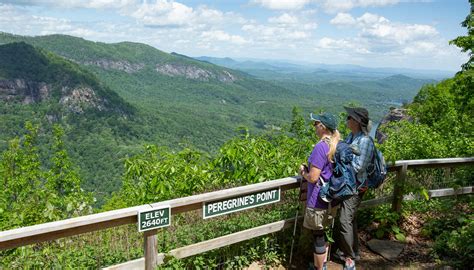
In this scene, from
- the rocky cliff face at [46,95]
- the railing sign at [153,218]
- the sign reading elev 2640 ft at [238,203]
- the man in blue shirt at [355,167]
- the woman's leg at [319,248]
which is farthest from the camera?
the rocky cliff face at [46,95]

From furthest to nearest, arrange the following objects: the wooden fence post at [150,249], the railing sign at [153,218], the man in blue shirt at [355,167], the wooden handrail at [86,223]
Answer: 1. the man in blue shirt at [355,167]
2. the wooden fence post at [150,249]
3. the railing sign at [153,218]
4. the wooden handrail at [86,223]

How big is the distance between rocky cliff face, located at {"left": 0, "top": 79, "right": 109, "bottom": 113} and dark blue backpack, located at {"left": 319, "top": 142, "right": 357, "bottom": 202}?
16217cm

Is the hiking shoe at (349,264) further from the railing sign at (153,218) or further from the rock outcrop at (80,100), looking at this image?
the rock outcrop at (80,100)

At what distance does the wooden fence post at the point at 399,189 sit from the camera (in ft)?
16.6

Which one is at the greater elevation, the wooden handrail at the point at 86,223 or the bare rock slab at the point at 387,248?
the wooden handrail at the point at 86,223

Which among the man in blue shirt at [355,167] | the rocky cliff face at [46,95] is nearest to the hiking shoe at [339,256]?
the man in blue shirt at [355,167]

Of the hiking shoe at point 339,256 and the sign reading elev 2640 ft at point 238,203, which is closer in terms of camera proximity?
the sign reading elev 2640 ft at point 238,203

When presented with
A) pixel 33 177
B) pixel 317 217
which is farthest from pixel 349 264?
pixel 33 177

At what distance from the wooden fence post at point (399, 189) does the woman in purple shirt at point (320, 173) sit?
173cm

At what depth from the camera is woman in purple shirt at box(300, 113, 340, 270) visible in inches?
137

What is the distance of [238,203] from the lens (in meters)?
3.65

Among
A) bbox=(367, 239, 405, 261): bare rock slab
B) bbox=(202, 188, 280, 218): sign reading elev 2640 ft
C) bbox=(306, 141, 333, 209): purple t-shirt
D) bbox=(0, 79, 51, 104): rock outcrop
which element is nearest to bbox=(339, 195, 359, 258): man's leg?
bbox=(306, 141, 333, 209): purple t-shirt

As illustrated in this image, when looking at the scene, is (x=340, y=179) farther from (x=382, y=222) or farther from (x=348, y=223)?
(x=382, y=222)

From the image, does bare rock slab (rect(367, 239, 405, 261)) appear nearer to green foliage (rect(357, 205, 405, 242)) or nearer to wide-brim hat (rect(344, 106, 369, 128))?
green foliage (rect(357, 205, 405, 242))
